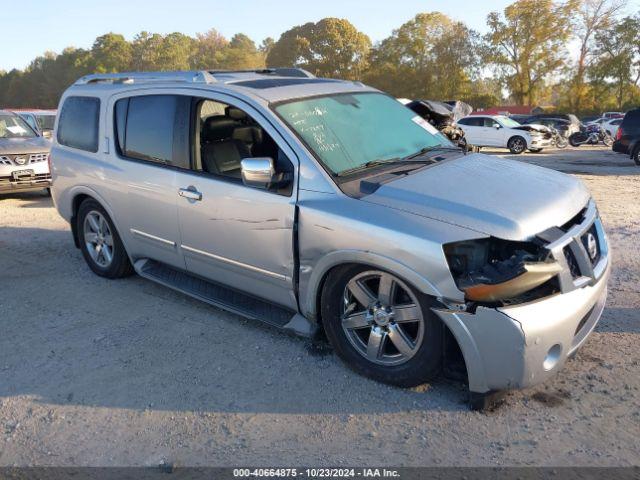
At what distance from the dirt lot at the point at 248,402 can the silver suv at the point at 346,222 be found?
0.25 metres

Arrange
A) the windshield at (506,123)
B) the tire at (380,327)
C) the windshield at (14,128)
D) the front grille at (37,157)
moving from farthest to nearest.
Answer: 1. the windshield at (506,123)
2. the windshield at (14,128)
3. the front grille at (37,157)
4. the tire at (380,327)

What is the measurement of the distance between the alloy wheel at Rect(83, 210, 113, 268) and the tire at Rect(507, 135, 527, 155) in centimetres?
2045

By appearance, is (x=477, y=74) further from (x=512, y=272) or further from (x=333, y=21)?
(x=512, y=272)

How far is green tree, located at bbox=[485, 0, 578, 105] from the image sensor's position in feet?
200

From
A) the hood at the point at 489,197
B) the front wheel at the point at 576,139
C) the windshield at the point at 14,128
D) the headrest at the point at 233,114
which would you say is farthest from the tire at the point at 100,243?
the front wheel at the point at 576,139

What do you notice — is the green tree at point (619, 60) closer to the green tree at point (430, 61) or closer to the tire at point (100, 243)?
the green tree at point (430, 61)

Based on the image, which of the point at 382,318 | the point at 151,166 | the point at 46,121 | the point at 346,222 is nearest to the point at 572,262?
the point at 382,318

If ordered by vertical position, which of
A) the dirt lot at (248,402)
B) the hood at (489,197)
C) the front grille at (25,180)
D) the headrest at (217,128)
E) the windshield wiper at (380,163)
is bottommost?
the dirt lot at (248,402)

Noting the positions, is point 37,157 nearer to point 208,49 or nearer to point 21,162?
point 21,162

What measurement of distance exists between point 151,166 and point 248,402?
2164 mm

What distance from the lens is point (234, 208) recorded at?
383 cm

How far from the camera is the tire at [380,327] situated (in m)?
3.12

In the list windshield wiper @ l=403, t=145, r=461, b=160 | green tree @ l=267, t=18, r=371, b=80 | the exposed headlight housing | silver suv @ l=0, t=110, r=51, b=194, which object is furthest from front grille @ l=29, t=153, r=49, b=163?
green tree @ l=267, t=18, r=371, b=80

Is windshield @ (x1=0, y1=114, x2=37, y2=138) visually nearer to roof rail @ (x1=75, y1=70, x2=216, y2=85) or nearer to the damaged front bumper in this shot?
roof rail @ (x1=75, y1=70, x2=216, y2=85)
